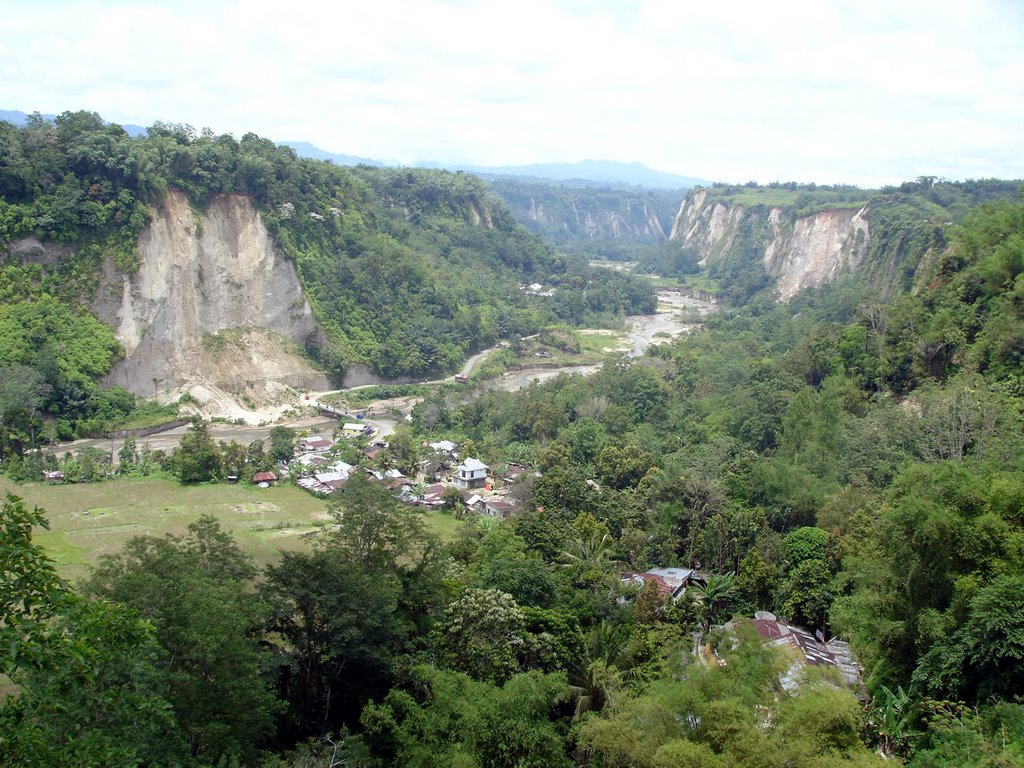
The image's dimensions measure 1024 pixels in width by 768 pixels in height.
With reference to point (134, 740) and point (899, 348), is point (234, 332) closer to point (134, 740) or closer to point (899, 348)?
point (899, 348)

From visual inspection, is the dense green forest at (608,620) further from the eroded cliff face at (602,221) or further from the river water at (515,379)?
the eroded cliff face at (602,221)

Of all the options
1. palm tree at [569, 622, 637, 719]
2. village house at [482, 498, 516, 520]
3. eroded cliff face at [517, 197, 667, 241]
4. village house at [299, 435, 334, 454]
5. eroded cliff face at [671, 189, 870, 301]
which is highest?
eroded cliff face at [517, 197, 667, 241]

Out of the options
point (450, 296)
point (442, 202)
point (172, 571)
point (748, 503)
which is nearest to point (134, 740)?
point (172, 571)

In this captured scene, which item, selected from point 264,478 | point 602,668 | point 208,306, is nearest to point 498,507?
point 264,478

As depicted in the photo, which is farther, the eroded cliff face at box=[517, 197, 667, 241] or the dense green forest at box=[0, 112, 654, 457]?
the eroded cliff face at box=[517, 197, 667, 241]

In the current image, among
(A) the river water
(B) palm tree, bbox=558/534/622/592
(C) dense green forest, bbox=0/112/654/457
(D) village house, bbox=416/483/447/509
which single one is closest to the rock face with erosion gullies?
(C) dense green forest, bbox=0/112/654/457

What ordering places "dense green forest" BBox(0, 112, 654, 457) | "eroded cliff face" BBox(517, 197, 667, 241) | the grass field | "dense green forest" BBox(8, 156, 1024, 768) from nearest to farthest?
"dense green forest" BBox(8, 156, 1024, 768)
the grass field
"dense green forest" BBox(0, 112, 654, 457)
"eroded cliff face" BBox(517, 197, 667, 241)

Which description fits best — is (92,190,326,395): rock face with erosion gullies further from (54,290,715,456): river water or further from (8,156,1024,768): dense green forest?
(8,156,1024,768): dense green forest
